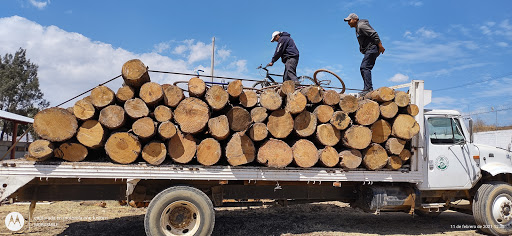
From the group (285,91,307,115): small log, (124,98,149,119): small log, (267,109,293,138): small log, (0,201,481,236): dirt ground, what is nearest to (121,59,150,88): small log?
(124,98,149,119): small log

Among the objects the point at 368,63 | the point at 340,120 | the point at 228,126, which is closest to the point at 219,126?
the point at 228,126

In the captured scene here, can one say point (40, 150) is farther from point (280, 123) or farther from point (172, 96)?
point (280, 123)

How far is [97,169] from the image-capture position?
15.8 ft

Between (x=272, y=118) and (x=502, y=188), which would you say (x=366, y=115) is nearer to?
(x=272, y=118)

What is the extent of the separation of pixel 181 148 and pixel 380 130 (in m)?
3.25

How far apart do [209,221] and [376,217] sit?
471 centimetres

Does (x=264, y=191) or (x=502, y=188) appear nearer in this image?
(x=264, y=191)

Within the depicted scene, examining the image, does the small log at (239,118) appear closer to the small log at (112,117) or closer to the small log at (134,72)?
the small log at (134,72)

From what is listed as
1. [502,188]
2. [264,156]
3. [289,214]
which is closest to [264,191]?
[264,156]

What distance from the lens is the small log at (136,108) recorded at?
488 centimetres

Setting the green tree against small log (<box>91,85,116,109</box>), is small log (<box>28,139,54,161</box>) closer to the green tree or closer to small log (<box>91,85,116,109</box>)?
small log (<box>91,85,116,109</box>)

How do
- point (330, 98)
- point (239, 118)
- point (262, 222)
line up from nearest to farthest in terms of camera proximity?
→ point (239, 118) < point (330, 98) < point (262, 222)

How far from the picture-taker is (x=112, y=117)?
4852 millimetres

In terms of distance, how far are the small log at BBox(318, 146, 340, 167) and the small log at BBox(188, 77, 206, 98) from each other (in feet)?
6.80
